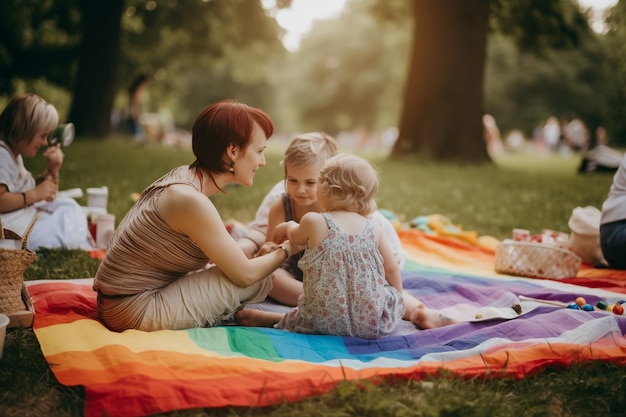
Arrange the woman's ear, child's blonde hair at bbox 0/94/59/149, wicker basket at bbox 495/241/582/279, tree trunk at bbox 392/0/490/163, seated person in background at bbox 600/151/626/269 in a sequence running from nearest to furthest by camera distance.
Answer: the woman's ear < child's blonde hair at bbox 0/94/59/149 < seated person in background at bbox 600/151/626/269 < wicker basket at bbox 495/241/582/279 < tree trunk at bbox 392/0/490/163

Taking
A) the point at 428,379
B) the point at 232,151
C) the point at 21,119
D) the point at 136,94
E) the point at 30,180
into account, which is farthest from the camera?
the point at 136,94

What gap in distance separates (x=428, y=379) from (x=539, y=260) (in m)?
2.48

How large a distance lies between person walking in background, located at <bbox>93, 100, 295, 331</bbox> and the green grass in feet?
1.65

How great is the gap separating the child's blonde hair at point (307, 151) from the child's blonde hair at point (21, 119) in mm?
1871

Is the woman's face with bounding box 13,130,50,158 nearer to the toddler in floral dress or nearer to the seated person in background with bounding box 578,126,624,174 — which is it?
the toddler in floral dress

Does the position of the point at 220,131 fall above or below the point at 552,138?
above

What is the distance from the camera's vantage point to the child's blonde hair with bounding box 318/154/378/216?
123 inches

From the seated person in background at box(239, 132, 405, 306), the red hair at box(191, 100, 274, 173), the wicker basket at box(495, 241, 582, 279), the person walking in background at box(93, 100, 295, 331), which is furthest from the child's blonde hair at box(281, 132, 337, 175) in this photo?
the wicker basket at box(495, 241, 582, 279)

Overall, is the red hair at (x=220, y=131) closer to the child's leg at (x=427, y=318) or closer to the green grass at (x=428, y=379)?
the green grass at (x=428, y=379)

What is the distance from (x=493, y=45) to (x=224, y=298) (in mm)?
41642

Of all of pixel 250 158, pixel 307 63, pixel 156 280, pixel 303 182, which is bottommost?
pixel 156 280

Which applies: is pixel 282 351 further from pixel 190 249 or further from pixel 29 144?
→ pixel 29 144

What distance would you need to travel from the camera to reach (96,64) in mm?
15203

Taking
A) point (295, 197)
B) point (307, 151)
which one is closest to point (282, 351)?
point (295, 197)
